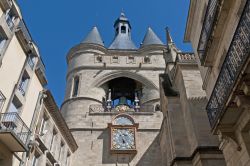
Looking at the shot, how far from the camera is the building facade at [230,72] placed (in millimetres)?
5809

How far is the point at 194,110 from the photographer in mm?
12125

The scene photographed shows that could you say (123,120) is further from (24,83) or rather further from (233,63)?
(233,63)

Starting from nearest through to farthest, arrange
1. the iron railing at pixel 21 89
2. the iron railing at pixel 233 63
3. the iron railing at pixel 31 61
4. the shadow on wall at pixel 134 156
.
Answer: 1. the iron railing at pixel 233 63
2. the iron railing at pixel 21 89
3. the iron railing at pixel 31 61
4. the shadow on wall at pixel 134 156

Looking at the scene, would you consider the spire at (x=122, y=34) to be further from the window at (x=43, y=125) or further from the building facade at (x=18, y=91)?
the building facade at (x=18, y=91)

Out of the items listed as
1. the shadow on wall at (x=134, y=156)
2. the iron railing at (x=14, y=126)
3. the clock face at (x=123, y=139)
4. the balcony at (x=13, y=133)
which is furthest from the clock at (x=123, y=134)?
the balcony at (x=13, y=133)

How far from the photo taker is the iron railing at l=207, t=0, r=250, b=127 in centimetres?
574

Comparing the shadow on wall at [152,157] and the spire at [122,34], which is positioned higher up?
the spire at [122,34]

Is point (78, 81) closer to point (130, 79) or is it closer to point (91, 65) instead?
point (91, 65)

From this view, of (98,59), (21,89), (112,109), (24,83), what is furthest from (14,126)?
(98,59)

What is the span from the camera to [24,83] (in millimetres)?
12516

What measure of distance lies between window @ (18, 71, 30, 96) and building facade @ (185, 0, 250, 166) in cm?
752

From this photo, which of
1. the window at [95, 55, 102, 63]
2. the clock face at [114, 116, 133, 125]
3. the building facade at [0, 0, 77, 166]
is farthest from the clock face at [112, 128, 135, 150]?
the window at [95, 55, 102, 63]

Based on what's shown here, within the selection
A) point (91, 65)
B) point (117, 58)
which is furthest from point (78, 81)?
point (117, 58)

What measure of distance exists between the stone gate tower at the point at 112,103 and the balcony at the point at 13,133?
28.6ft
